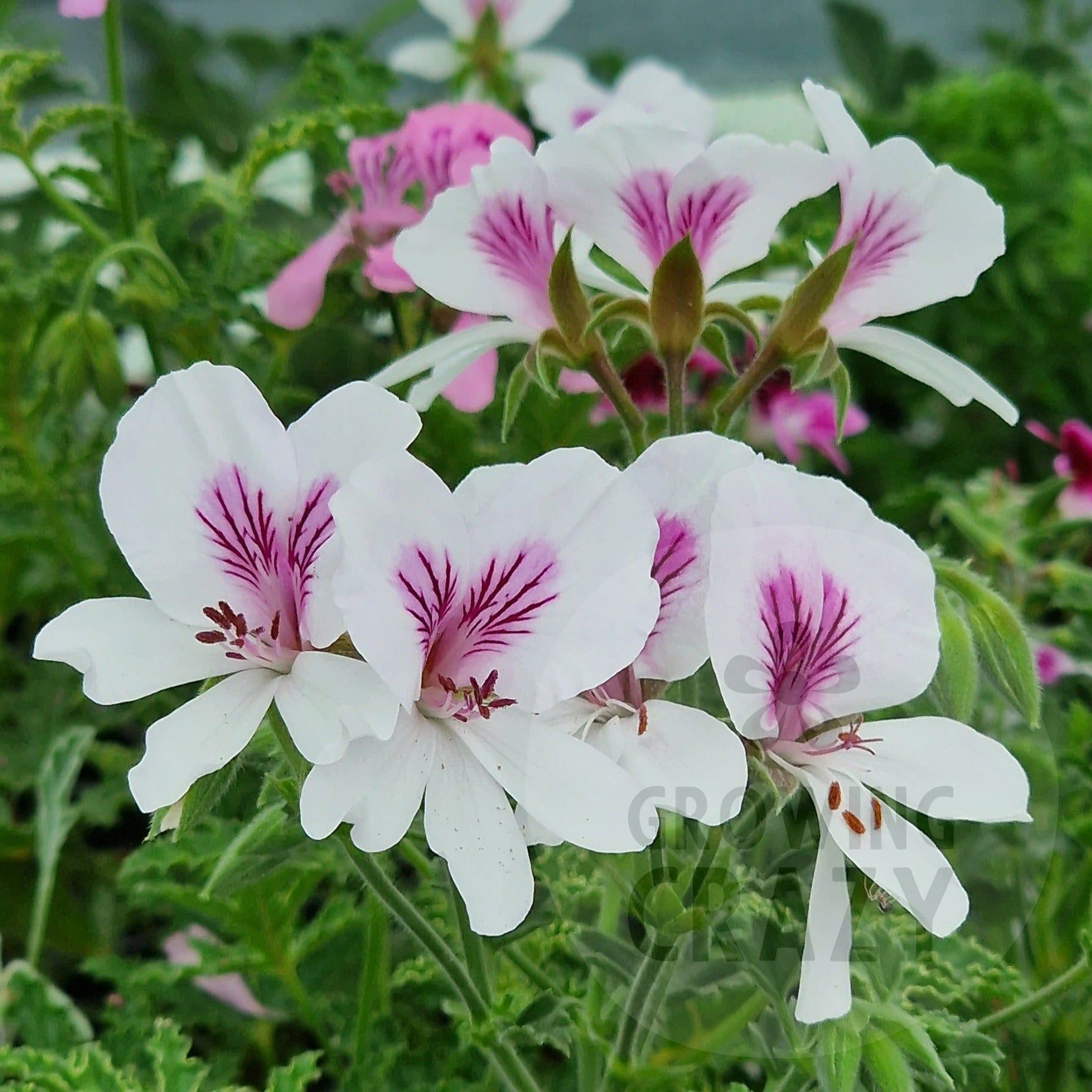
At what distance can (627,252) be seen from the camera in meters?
0.49

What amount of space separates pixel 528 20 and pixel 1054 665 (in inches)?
28.1

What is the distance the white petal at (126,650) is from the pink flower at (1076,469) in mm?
668

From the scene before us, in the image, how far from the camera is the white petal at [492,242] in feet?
1.54

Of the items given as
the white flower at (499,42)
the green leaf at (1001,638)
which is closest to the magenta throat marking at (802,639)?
the green leaf at (1001,638)

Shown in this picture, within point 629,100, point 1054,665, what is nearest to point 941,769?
point 629,100

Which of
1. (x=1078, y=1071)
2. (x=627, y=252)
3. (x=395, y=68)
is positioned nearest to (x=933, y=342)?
(x=395, y=68)

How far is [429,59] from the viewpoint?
121 cm

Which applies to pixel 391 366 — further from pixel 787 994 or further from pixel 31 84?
pixel 31 84

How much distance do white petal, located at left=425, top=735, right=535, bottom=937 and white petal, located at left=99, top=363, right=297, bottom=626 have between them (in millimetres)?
91

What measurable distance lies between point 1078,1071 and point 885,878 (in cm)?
43

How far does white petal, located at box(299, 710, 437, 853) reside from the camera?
1.19 feet

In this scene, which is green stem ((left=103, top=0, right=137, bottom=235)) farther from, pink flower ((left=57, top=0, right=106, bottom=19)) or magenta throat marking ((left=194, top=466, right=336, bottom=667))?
magenta throat marking ((left=194, top=466, right=336, bottom=667))

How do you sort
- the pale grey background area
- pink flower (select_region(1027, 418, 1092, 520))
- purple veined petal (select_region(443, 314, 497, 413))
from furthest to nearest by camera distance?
the pale grey background area → pink flower (select_region(1027, 418, 1092, 520)) → purple veined petal (select_region(443, 314, 497, 413))

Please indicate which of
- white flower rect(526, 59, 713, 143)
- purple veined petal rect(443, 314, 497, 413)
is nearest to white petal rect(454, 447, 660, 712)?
purple veined petal rect(443, 314, 497, 413)
